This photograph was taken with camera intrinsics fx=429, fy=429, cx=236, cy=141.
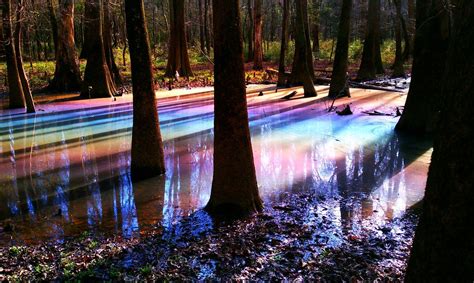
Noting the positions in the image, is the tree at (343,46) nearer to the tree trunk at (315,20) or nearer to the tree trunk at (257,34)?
the tree trunk at (257,34)

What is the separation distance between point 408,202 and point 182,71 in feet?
79.6

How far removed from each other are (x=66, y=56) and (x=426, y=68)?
19287mm

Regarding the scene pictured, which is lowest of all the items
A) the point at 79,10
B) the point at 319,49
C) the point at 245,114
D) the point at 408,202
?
the point at 408,202

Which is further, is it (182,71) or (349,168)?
(182,71)

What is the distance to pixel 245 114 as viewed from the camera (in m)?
6.89

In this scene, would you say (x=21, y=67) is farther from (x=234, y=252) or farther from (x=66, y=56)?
(x=234, y=252)

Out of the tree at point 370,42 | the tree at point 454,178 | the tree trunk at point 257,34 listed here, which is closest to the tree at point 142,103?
the tree at point 454,178

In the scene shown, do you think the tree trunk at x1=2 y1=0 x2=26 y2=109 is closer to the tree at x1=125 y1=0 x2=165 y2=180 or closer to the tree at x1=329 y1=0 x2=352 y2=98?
the tree at x1=125 y1=0 x2=165 y2=180

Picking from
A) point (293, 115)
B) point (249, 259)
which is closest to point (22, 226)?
point (249, 259)

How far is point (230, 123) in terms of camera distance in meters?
6.80

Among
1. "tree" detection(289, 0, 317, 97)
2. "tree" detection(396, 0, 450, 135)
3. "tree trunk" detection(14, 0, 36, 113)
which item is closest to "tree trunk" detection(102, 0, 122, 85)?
"tree trunk" detection(14, 0, 36, 113)

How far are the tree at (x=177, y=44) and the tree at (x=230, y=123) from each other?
2295cm

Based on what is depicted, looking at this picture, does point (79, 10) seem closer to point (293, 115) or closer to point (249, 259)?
point (293, 115)

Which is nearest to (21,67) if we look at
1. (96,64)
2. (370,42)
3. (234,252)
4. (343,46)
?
(96,64)
